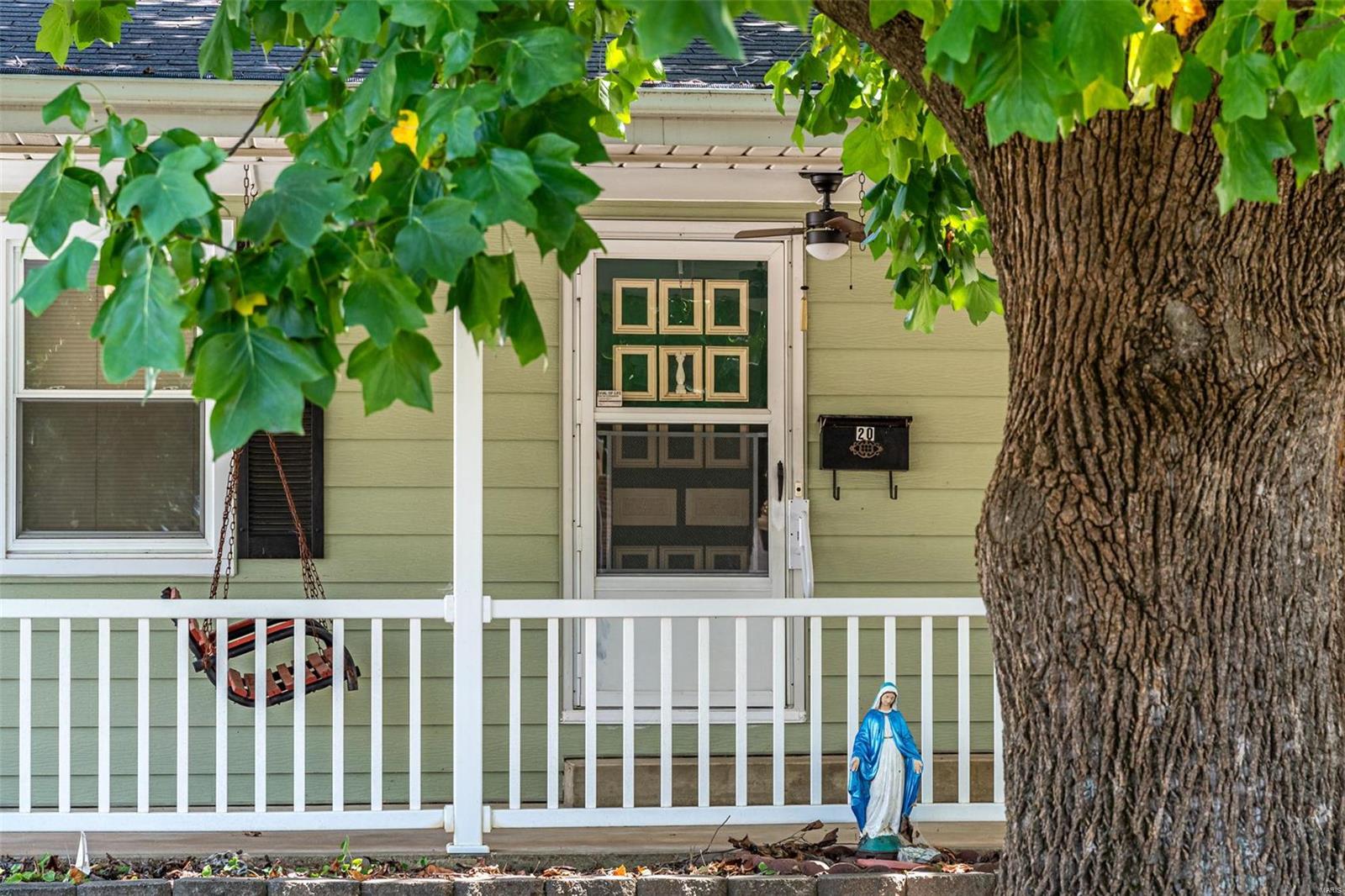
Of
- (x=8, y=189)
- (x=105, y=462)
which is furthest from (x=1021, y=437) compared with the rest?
(x=8, y=189)

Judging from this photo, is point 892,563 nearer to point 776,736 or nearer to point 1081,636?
point 776,736

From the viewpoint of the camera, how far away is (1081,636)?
9.03ft

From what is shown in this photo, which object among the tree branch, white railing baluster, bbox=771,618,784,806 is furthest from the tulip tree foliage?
white railing baluster, bbox=771,618,784,806

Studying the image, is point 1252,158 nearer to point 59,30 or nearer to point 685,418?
point 59,30

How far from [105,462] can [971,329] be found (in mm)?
3671

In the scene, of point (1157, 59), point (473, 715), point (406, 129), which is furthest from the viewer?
point (473, 715)

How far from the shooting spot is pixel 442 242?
177cm

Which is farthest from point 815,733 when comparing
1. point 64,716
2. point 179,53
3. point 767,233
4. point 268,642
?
point 179,53

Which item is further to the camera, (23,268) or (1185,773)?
(23,268)

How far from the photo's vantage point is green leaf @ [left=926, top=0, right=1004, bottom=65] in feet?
6.09

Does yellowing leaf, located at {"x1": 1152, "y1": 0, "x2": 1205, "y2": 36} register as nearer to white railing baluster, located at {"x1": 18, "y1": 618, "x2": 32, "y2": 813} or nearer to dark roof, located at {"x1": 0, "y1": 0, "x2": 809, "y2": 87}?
dark roof, located at {"x1": 0, "y1": 0, "x2": 809, "y2": 87}

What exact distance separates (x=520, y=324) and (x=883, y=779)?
9.03 feet

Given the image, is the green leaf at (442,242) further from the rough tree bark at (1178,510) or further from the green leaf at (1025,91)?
the rough tree bark at (1178,510)

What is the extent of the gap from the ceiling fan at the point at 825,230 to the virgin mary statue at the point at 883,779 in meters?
1.78
